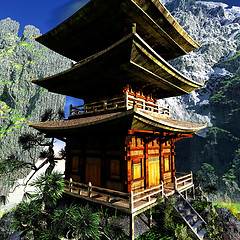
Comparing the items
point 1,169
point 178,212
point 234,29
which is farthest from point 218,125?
point 1,169

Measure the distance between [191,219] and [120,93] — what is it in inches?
330

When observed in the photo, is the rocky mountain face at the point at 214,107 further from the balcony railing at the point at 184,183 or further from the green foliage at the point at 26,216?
the green foliage at the point at 26,216

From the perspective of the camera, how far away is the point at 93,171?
31.8ft

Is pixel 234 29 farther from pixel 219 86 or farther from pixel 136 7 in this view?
pixel 136 7

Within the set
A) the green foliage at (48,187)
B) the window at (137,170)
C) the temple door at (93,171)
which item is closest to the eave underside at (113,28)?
the window at (137,170)

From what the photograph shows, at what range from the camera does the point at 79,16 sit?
8.73 meters

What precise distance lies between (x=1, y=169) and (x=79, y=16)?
10861 millimetres

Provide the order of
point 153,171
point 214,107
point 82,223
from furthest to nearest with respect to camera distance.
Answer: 1. point 214,107
2. point 153,171
3. point 82,223

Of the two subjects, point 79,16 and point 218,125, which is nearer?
point 79,16

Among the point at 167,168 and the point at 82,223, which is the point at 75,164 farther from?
the point at 167,168

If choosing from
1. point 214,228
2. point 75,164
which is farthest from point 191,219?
point 75,164

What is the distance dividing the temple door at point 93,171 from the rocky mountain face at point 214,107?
1354 inches

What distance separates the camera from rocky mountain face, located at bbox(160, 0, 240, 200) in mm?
37031

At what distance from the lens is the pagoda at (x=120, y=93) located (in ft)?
23.8
